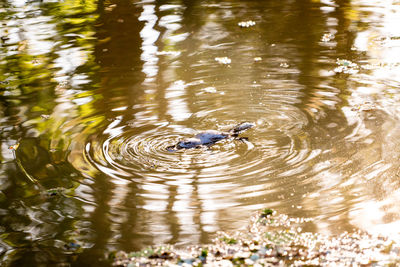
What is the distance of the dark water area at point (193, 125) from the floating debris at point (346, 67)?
0.12 ft

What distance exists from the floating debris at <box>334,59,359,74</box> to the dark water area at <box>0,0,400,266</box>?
0.04 m

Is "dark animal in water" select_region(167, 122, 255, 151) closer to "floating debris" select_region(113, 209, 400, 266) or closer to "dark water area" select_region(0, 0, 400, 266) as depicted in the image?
"dark water area" select_region(0, 0, 400, 266)

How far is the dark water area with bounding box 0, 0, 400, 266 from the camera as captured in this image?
12.8 ft

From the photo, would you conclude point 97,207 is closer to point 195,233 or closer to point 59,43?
point 195,233

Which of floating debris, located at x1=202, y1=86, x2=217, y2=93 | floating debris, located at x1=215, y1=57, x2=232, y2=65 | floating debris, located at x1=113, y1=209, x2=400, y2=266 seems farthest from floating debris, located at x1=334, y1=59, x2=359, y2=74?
floating debris, located at x1=113, y1=209, x2=400, y2=266

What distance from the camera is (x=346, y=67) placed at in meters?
6.54

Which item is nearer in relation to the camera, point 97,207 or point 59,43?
point 97,207

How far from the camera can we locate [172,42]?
814 centimetres

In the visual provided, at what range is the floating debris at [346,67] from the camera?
21.1 feet

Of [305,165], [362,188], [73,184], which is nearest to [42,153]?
[73,184]

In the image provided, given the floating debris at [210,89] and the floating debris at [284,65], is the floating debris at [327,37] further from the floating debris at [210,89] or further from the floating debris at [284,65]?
the floating debris at [210,89]

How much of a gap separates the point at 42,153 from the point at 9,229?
1.15 m

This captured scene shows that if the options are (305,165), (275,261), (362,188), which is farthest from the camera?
(305,165)

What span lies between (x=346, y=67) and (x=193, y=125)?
2179 mm
